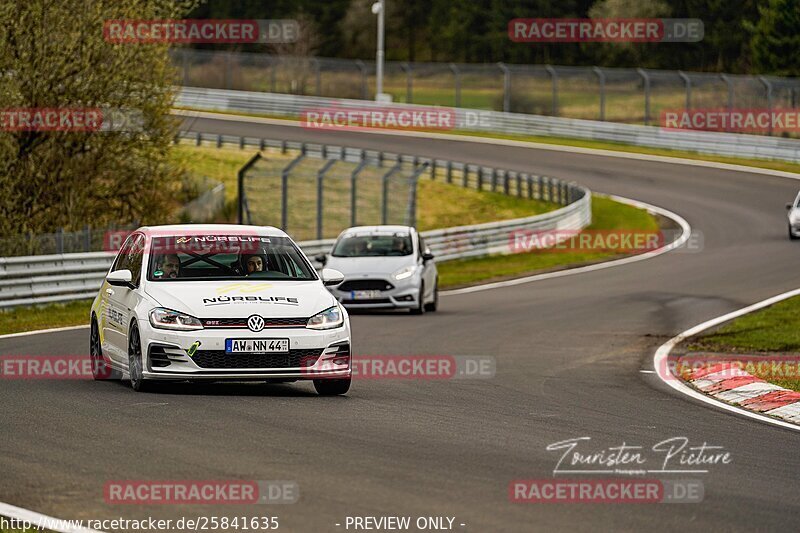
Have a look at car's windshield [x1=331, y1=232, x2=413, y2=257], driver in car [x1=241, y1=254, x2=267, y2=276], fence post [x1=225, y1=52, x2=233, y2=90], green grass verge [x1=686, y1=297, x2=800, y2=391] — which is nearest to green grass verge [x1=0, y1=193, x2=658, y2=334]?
car's windshield [x1=331, y1=232, x2=413, y2=257]

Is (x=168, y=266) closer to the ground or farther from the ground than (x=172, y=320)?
farther from the ground

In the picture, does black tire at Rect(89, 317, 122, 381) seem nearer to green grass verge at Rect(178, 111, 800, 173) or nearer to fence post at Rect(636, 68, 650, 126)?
green grass verge at Rect(178, 111, 800, 173)

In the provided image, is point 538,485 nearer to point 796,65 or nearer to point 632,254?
point 632,254

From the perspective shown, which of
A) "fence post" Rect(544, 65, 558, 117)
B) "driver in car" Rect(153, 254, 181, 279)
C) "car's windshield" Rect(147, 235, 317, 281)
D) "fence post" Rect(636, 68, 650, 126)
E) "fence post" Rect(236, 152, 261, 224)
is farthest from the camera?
"fence post" Rect(544, 65, 558, 117)

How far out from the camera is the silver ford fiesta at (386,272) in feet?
76.2

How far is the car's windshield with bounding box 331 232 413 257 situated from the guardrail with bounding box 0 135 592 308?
3916 millimetres

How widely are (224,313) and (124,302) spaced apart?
4.62 feet

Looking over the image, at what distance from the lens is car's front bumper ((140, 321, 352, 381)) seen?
11750 mm

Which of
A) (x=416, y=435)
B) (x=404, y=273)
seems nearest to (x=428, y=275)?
(x=404, y=273)

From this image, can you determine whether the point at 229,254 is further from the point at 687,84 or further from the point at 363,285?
the point at 687,84

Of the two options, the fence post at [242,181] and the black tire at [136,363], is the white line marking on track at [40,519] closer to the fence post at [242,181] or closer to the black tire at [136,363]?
the black tire at [136,363]

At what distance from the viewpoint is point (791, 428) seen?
11219 mm

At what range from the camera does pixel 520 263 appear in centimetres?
3475

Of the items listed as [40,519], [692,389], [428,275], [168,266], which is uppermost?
[168,266]
